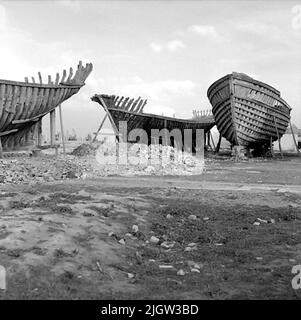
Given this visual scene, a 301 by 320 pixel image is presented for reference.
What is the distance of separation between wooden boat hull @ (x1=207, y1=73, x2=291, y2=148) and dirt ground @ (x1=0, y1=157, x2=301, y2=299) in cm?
1250

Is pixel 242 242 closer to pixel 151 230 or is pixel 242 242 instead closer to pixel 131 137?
pixel 151 230

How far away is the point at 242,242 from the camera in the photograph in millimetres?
5668

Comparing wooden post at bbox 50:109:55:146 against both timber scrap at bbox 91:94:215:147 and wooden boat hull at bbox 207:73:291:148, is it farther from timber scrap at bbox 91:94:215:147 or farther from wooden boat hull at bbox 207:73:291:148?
wooden boat hull at bbox 207:73:291:148

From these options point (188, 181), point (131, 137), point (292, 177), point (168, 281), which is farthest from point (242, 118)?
point (168, 281)

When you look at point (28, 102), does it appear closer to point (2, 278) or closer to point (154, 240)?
point (154, 240)

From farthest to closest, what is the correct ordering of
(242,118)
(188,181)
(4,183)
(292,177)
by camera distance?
1. (242,118)
2. (292,177)
3. (188,181)
4. (4,183)

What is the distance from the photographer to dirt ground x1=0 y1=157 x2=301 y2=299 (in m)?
4.00

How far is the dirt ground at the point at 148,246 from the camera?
13.1 ft

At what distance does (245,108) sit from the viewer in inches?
826

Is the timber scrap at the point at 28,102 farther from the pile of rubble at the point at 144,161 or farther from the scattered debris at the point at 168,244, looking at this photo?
the scattered debris at the point at 168,244

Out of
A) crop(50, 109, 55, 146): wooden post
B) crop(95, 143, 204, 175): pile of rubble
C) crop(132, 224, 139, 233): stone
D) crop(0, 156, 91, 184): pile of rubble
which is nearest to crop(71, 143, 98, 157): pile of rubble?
crop(95, 143, 204, 175): pile of rubble

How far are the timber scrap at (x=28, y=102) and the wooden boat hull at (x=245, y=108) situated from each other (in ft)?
23.5

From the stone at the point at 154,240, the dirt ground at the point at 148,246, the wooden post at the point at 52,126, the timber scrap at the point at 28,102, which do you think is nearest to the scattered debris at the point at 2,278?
the dirt ground at the point at 148,246

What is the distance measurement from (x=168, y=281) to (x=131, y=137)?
1763 cm
